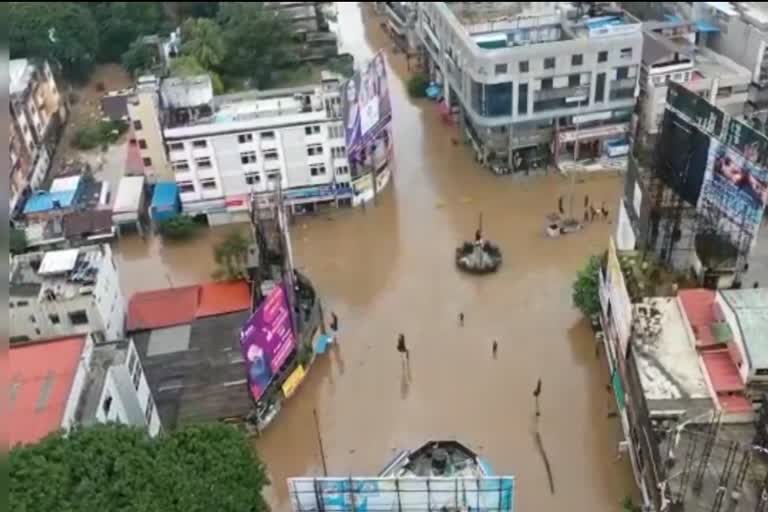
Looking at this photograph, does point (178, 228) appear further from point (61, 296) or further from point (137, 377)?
point (137, 377)

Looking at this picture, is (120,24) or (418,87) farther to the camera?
(120,24)

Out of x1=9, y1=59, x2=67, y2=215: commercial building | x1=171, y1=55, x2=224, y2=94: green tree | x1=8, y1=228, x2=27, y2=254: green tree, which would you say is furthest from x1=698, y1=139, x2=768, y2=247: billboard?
x1=9, y1=59, x2=67, y2=215: commercial building

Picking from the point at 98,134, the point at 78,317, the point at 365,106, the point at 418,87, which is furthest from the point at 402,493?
the point at 98,134

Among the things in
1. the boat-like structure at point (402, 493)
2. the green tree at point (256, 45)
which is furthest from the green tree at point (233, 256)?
the green tree at point (256, 45)

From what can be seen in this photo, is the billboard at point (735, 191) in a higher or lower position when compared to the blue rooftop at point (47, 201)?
higher

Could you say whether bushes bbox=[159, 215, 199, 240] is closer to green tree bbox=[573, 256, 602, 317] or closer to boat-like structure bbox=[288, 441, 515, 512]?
green tree bbox=[573, 256, 602, 317]

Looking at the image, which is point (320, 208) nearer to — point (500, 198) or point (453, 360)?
point (500, 198)

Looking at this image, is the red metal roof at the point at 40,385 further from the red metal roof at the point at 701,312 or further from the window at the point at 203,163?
the red metal roof at the point at 701,312
